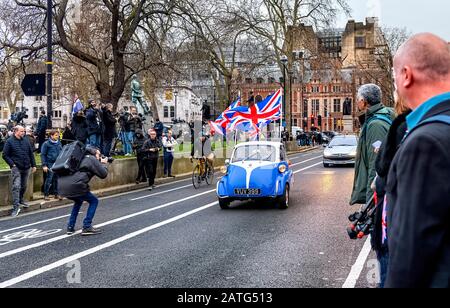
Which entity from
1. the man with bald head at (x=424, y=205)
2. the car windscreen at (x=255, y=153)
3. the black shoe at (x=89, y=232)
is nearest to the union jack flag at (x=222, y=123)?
the car windscreen at (x=255, y=153)

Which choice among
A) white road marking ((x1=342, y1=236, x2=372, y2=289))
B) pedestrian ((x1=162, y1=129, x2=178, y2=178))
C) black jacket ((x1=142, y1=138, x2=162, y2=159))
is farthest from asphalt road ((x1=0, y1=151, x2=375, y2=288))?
pedestrian ((x1=162, y1=129, x2=178, y2=178))

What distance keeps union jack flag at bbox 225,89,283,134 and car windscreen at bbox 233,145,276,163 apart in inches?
344

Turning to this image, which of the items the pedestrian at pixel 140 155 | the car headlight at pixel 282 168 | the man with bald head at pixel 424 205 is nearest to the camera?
the man with bald head at pixel 424 205

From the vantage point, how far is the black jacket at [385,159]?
3.31 metres

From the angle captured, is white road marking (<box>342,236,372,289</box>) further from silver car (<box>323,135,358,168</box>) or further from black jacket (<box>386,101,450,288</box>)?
silver car (<box>323,135,358,168</box>)

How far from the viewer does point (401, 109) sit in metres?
4.07

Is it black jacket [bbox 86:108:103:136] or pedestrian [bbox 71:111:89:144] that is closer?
pedestrian [bbox 71:111:89:144]

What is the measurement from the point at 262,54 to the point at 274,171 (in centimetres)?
4280

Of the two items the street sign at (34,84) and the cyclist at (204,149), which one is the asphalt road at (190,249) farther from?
the cyclist at (204,149)

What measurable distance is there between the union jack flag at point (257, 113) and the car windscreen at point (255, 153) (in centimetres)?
875

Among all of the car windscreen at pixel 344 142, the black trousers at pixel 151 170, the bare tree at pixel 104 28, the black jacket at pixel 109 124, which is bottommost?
the black trousers at pixel 151 170

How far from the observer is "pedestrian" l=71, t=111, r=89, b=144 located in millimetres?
16938

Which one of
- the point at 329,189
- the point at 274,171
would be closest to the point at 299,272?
the point at 274,171

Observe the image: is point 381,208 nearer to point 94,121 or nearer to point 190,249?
point 190,249
